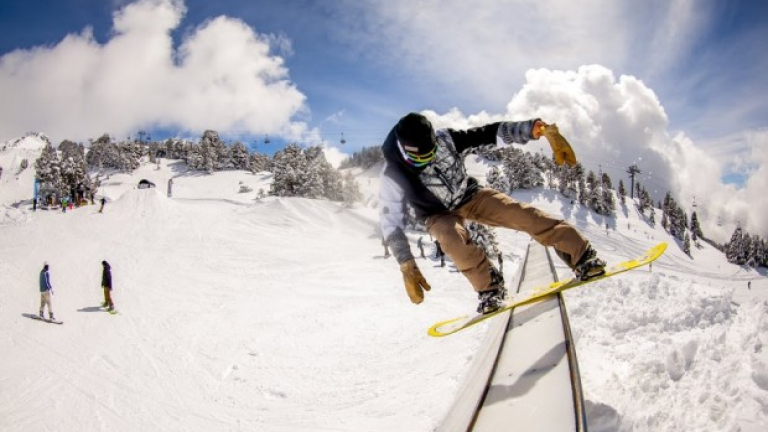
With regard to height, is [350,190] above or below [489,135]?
above

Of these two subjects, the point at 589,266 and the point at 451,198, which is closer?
the point at 589,266

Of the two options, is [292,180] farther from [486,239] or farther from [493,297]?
[493,297]

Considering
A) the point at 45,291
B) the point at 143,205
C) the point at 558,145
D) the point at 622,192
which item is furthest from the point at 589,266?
the point at 622,192

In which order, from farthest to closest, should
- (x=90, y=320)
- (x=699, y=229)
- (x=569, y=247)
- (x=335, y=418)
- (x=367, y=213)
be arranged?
(x=699, y=229) → (x=367, y=213) → (x=90, y=320) → (x=335, y=418) → (x=569, y=247)

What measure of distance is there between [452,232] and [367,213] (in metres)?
35.5

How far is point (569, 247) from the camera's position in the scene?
138 inches

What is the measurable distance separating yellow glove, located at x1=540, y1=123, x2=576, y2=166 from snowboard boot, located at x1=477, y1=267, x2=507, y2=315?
1300 millimetres

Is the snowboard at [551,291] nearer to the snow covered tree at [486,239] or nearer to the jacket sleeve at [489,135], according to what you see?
the jacket sleeve at [489,135]

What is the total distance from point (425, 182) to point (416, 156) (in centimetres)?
33

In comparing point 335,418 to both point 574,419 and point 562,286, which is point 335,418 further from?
point 574,419

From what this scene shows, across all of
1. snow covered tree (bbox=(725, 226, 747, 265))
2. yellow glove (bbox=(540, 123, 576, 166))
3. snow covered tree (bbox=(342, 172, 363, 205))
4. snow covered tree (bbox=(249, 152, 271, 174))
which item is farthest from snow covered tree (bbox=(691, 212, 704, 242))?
yellow glove (bbox=(540, 123, 576, 166))

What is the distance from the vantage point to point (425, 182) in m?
3.85

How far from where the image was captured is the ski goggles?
3.63 metres

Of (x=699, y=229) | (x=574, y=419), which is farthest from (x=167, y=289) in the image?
(x=699, y=229)
